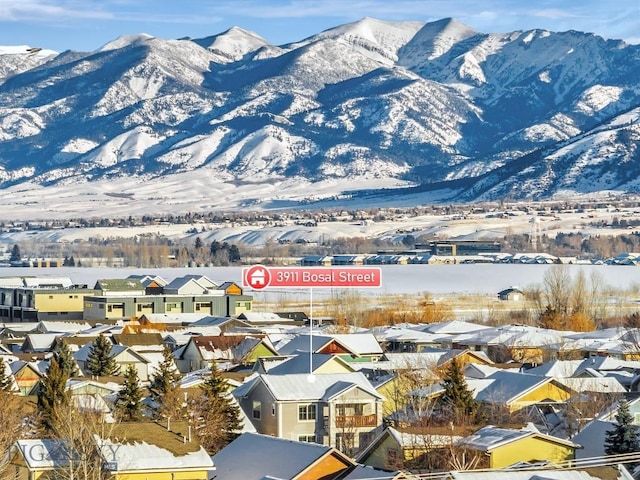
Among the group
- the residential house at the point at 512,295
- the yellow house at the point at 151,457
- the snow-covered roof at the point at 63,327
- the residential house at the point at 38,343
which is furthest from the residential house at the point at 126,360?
the residential house at the point at 512,295

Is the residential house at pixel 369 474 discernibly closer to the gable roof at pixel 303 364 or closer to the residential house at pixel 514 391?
the residential house at pixel 514 391

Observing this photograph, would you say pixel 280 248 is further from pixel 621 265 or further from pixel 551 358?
pixel 551 358

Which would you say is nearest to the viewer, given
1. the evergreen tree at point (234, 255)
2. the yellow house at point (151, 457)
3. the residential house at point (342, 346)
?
the yellow house at point (151, 457)

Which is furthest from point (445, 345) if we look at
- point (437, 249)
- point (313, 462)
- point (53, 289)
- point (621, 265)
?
point (437, 249)

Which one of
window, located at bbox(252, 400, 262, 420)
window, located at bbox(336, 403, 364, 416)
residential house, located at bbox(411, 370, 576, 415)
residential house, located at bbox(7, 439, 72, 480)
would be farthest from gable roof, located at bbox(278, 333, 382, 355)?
residential house, located at bbox(7, 439, 72, 480)

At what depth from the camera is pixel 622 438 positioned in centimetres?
3422

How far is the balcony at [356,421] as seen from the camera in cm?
4106

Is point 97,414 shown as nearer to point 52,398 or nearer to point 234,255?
point 52,398

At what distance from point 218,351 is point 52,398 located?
23202 mm

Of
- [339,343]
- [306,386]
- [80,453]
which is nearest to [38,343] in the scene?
[339,343]

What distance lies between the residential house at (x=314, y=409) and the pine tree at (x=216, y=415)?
3.42ft

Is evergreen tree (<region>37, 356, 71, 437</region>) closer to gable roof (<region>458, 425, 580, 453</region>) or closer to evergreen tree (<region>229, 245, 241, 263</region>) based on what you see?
→ gable roof (<region>458, 425, 580, 453</region>)

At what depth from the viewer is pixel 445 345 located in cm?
6875

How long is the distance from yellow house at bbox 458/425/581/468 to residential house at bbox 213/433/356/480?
2.96m
